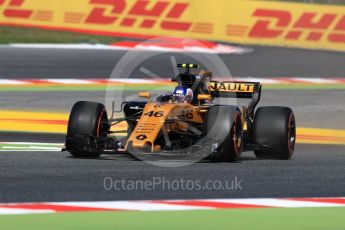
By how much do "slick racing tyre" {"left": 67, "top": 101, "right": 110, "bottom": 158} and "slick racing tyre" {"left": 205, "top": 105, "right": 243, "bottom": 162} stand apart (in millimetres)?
1290

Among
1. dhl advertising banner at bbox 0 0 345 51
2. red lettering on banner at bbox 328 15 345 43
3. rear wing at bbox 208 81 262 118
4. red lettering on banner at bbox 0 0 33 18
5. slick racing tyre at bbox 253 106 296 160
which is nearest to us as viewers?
slick racing tyre at bbox 253 106 296 160

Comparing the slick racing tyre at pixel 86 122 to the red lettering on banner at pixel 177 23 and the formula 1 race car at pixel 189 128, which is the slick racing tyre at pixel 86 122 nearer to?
the formula 1 race car at pixel 189 128

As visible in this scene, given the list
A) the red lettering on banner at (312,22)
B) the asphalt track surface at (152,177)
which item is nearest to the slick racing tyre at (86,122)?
the asphalt track surface at (152,177)

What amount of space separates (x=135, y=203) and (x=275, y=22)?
2329 cm

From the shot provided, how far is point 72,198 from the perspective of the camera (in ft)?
29.6

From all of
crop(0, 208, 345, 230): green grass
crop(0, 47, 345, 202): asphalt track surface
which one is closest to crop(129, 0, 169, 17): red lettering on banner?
crop(0, 47, 345, 202): asphalt track surface

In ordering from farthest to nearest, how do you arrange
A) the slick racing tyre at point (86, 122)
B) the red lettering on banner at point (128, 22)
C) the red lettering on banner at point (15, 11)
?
the red lettering on banner at point (128, 22)
the red lettering on banner at point (15, 11)
the slick racing tyre at point (86, 122)

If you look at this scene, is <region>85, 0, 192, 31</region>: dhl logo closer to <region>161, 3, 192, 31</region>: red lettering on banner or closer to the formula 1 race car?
<region>161, 3, 192, 31</region>: red lettering on banner

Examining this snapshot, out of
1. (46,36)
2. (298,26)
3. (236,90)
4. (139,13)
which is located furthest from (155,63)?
(236,90)

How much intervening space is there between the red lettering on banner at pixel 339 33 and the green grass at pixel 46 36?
655 centimetres

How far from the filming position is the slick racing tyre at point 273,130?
12531mm

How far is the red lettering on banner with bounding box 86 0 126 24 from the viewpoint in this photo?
32688 mm

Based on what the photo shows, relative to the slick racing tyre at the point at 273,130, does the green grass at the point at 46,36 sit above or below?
above

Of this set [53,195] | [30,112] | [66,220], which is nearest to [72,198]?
[53,195]
